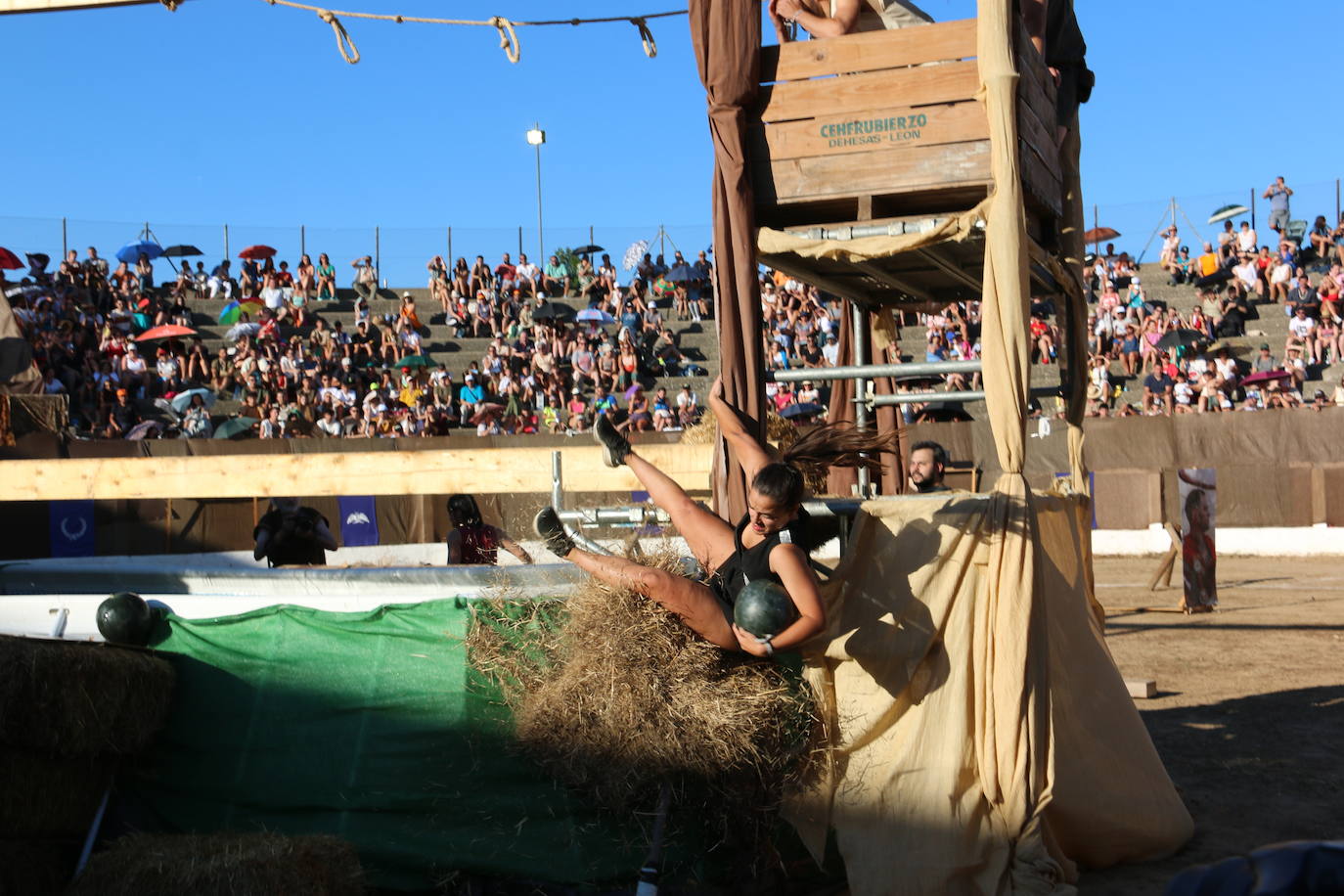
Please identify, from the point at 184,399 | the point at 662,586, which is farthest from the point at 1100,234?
the point at 662,586

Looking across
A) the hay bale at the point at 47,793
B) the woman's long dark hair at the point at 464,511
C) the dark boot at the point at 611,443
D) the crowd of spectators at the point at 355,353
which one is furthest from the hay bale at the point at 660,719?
the crowd of spectators at the point at 355,353

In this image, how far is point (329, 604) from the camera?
6.02 m

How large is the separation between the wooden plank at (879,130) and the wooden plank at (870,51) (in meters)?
0.22

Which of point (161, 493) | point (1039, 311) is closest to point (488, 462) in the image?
point (161, 493)

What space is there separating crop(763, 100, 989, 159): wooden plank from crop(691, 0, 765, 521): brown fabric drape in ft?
0.68

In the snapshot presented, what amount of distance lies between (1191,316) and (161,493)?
23.0m

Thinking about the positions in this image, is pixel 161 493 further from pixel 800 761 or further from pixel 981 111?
pixel 981 111

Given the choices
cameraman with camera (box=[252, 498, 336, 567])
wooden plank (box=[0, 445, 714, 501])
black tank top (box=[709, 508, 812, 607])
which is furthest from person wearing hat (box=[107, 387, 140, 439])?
black tank top (box=[709, 508, 812, 607])

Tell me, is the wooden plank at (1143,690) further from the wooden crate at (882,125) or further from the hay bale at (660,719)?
the hay bale at (660,719)

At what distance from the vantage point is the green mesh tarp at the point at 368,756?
17.0 ft

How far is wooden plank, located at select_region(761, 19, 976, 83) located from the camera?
5.57 metres

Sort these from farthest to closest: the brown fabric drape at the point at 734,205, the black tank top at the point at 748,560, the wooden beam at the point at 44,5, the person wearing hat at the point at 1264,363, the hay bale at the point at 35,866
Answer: the person wearing hat at the point at 1264,363
the wooden beam at the point at 44,5
the brown fabric drape at the point at 734,205
the black tank top at the point at 748,560
the hay bale at the point at 35,866

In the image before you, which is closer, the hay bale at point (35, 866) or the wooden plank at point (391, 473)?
the hay bale at point (35, 866)

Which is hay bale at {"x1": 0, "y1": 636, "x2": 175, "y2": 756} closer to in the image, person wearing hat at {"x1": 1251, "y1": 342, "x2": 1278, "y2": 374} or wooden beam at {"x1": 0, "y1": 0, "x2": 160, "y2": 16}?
wooden beam at {"x1": 0, "y1": 0, "x2": 160, "y2": 16}
